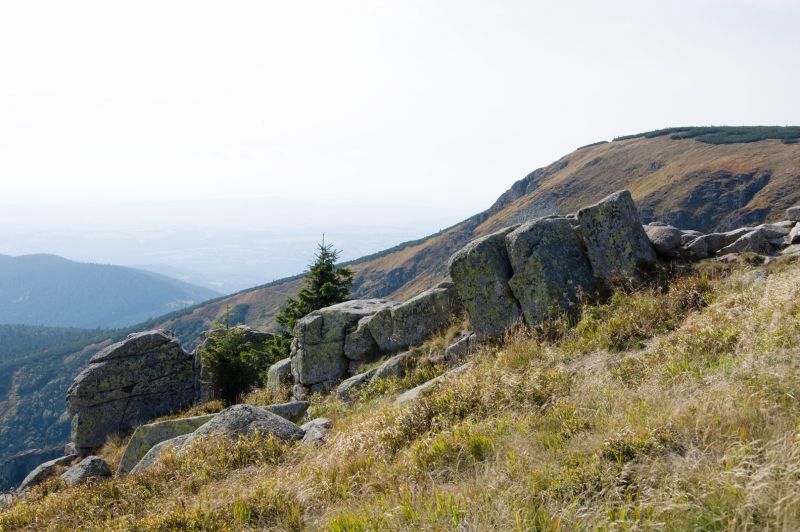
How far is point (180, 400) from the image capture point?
32625 millimetres

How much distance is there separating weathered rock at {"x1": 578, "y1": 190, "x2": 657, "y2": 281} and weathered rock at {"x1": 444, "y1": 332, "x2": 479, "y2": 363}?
4.28m

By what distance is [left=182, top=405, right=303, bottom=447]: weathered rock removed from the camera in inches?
397

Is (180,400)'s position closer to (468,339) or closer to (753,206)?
(468,339)

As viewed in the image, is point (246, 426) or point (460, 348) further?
point (460, 348)

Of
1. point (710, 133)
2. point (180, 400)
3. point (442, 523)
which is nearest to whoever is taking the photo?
point (442, 523)

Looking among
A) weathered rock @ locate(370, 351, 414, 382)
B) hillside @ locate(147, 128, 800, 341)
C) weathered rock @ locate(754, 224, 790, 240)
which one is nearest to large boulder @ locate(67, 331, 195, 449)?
weathered rock @ locate(370, 351, 414, 382)

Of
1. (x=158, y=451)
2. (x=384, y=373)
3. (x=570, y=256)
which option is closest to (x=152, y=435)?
(x=158, y=451)

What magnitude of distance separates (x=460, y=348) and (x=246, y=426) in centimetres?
724

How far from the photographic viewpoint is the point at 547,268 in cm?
1441

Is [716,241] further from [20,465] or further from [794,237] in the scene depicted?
[20,465]

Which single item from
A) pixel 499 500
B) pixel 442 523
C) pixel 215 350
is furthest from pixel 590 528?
pixel 215 350

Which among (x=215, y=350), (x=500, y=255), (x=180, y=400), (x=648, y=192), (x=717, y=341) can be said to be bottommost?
(x=180, y=400)

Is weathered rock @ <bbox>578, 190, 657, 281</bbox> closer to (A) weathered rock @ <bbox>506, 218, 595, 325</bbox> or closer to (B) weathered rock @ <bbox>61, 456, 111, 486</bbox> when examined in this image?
(A) weathered rock @ <bbox>506, 218, 595, 325</bbox>

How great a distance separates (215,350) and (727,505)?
27781 mm
